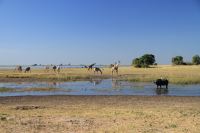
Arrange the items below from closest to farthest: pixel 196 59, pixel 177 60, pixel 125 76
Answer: pixel 125 76 < pixel 177 60 < pixel 196 59

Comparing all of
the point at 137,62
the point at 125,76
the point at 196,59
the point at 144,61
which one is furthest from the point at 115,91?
the point at 196,59

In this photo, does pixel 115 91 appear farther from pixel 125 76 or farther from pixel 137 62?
pixel 137 62

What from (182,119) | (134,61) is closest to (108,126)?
(182,119)

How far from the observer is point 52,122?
14.9 m

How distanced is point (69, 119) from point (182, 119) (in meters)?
4.14

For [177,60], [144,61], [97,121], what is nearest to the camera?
[97,121]

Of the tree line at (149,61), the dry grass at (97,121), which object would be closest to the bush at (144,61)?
the tree line at (149,61)

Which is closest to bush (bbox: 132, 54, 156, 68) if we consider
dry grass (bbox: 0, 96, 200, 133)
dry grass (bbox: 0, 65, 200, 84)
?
dry grass (bbox: 0, 65, 200, 84)

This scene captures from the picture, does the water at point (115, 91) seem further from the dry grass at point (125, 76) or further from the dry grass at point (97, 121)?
the dry grass at point (97, 121)

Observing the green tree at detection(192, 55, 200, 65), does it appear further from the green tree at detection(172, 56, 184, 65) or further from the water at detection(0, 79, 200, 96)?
the water at detection(0, 79, 200, 96)

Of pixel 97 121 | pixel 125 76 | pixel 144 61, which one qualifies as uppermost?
pixel 144 61

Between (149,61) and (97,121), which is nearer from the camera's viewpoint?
(97,121)

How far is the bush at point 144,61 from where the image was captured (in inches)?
3520

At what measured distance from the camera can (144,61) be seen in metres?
95.4
